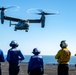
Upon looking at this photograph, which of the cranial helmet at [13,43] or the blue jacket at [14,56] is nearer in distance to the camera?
the cranial helmet at [13,43]

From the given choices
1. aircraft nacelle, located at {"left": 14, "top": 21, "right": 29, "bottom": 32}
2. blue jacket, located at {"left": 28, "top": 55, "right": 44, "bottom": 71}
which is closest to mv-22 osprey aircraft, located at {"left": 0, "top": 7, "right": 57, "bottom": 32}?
aircraft nacelle, located at {"left": 14, "top": 21, "right": 29, "bottom": 32}

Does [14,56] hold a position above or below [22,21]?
below

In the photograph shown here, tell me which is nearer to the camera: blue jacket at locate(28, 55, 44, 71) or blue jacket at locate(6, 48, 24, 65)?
blue jacket at locate(28, 55, 44, 71)

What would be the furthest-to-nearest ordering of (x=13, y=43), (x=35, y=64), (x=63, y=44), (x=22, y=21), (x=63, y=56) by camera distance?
1. (x=22, y=21)
2. (x=63, y=56)
3. (x=63, y=44)
4. (x=13, y=43)
5. (x=35, y=64)

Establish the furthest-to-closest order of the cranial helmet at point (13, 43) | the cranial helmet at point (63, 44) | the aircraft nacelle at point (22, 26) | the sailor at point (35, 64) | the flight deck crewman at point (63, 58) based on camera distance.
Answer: the aircraft nacelle at point (22, 26), the flight deck crewman at point (63, 58), the cranial helmet at point (63, 44), the cranial helmet at point (13, 43), the sailor at point (35, 64)

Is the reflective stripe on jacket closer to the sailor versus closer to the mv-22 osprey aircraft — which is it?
the sailor

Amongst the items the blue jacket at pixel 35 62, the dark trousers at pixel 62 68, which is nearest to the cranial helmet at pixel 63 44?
the dark trousers at pixel 62 68

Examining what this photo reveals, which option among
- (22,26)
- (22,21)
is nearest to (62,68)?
(22,26)

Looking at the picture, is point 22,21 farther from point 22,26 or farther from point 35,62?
point 35,62

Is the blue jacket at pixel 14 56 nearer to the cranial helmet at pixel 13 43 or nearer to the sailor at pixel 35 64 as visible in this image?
the cranial helmet at pixel 13 43

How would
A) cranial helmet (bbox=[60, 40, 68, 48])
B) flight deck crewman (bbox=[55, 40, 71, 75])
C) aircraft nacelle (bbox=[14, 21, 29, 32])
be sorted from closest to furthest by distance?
cranial helmet (bbox=[60, 40, 68, 48]), flight deck crewman (bbox=[55, 40, 71, 75]), aircraft nacelle (bbox=[14, 21, 29, 32])

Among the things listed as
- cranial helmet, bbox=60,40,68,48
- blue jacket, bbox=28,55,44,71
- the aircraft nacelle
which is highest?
the aircraft nacelle

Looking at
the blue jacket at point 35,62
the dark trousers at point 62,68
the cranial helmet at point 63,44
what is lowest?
the dark trousers at point 62,68

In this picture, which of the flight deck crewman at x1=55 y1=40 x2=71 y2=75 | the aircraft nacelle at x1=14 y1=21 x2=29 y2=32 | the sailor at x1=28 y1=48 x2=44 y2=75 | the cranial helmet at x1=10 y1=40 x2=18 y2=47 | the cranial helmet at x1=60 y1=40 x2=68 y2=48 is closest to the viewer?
the sailor at x1=28 y1=48 x2=44 y2=75
